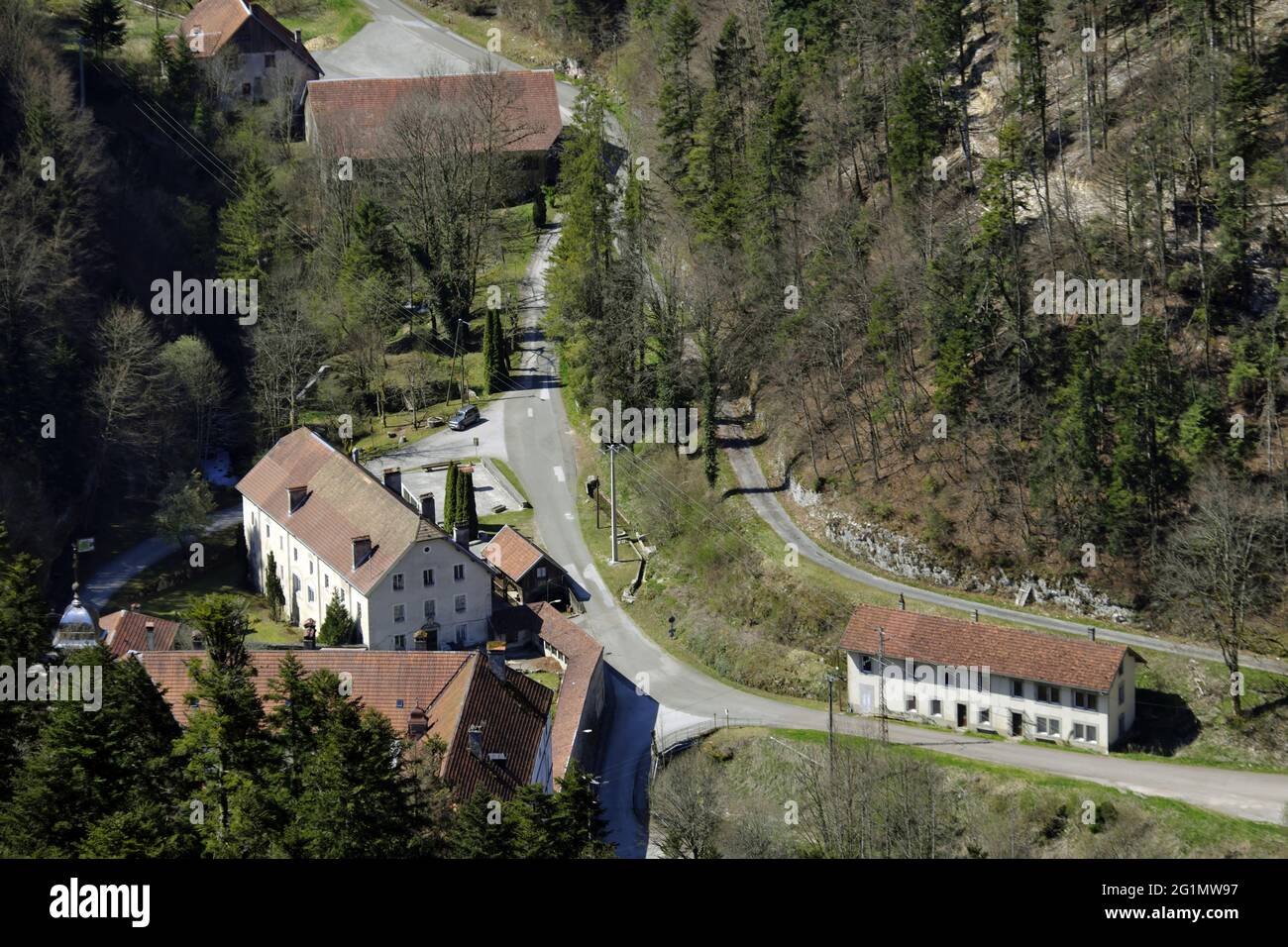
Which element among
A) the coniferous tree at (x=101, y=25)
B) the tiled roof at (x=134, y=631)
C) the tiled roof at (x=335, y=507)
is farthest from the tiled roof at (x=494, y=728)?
the coniferous tree at (x=101, y=25)

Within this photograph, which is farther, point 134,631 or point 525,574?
point 525,574

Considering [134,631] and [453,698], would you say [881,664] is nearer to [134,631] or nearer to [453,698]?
[453,698]

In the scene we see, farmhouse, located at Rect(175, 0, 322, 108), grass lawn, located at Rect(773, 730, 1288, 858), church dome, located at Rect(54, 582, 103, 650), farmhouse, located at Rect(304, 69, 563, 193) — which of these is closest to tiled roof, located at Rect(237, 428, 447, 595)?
church dome, located at Rect(54, 582, 103, 650)

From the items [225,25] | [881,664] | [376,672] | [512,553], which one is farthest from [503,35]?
[376,672]

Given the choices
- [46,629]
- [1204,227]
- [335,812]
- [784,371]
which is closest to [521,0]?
[784,371]

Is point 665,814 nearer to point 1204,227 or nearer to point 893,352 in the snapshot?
point 893,352

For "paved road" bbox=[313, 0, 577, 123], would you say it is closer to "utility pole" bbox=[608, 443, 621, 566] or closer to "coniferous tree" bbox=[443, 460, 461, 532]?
"utility pole" bbox=[608, 443, 621, 566]

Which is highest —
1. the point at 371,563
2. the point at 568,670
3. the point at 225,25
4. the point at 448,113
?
the point at 225,25

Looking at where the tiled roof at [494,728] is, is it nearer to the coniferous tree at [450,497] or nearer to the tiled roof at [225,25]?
the coniferous tree at [450,497]
